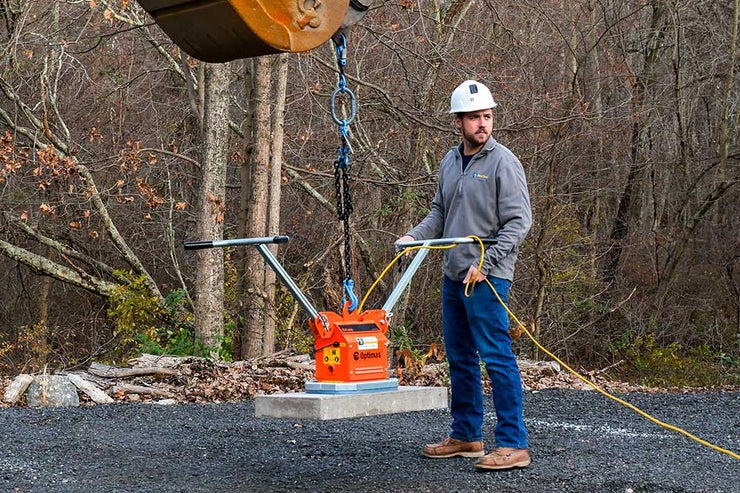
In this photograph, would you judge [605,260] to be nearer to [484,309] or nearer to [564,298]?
[564,298]

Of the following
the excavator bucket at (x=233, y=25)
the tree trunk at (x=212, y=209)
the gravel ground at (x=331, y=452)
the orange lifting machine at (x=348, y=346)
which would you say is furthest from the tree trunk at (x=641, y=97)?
the excavator bucket at (x=233, y=25)

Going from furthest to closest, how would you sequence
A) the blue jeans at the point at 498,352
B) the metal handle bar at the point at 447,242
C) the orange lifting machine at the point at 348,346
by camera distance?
the blue jeans at the point at 498,352 → the metal handle bar at the point at 447,242 → the orange lifting machine at the point at 348,346

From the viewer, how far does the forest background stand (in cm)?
1513

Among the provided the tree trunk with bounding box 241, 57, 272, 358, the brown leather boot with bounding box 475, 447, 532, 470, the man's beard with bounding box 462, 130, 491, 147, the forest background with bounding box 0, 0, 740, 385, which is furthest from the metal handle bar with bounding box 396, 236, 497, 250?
the tree trunk with bounding box 241, 57, 272, 358

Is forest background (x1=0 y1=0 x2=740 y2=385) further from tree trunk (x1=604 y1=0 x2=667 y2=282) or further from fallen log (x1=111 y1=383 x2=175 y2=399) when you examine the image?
fallen log (x1=111 y1=383 x2=175 y2=399)

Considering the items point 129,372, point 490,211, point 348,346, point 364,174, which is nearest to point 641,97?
point 364,174

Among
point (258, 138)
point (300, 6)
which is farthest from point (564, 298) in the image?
point (300, 6)

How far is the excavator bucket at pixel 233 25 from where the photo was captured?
3.92m

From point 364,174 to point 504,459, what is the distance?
10661 millimetres

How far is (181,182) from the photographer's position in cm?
1827

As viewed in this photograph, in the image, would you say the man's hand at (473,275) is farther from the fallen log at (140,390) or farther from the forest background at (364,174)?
the forest background at (364,174)

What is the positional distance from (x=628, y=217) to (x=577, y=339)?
11.7ft

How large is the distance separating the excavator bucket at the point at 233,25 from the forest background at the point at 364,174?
8.94 meters

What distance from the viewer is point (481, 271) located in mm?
6098
